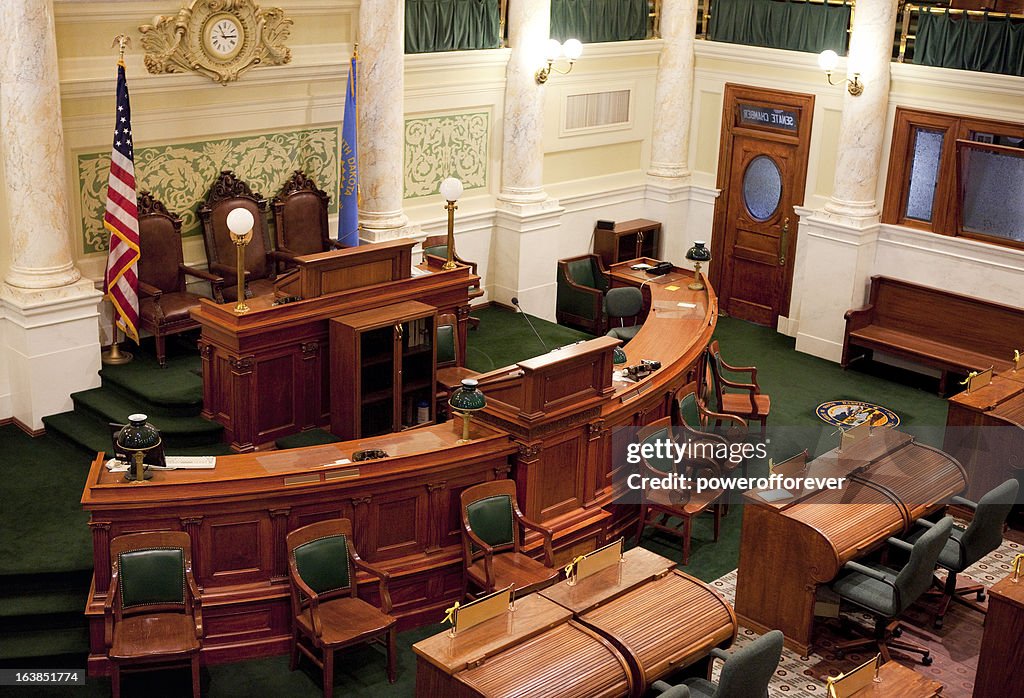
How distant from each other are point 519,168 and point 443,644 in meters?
7.40

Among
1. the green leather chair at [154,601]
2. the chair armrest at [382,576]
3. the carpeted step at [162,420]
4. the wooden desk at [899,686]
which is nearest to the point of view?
the wooden desk at [899,686]

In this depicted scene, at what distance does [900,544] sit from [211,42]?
6.78 meters

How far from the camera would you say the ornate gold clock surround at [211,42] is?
10.1 metres

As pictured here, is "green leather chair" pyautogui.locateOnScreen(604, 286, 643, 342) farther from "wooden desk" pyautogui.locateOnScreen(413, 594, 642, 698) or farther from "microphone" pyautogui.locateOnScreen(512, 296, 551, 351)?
"wooden desk" pyautogui.locateOnScreen(413, 594, 642, 698)

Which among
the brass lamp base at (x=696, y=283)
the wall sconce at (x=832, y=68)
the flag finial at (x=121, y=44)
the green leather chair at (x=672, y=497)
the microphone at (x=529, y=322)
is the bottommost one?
the green leather chair at (x=672, y=497)

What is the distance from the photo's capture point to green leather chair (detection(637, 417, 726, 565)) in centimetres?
901

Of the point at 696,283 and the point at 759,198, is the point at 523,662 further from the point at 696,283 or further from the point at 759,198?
the point at 759,198

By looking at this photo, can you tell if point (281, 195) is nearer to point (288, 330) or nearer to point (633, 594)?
point (288, 330)

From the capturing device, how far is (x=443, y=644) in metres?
6.38

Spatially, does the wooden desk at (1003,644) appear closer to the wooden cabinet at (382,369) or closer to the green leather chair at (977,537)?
the green leather chair at (977,537)

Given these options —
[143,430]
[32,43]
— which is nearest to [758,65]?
[32,43]

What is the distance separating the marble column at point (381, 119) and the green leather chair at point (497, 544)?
4.26 m

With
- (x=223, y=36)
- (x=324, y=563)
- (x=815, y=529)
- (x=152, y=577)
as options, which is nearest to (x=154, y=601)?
(x=152, y=577)

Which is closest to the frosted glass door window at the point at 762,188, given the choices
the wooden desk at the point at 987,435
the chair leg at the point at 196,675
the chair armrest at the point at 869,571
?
the wooden desk at the point at 987,435
